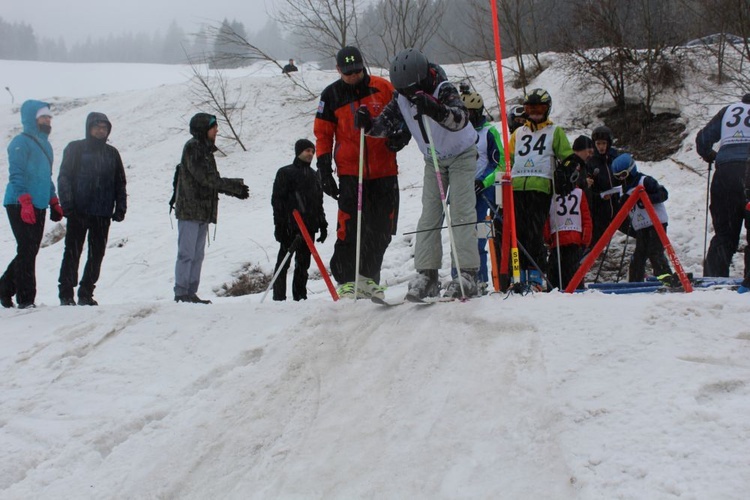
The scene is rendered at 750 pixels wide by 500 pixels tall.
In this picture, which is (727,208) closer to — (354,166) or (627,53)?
(354,166)

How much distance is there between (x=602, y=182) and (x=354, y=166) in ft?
11.1

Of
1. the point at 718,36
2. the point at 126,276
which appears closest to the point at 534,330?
the point at 126,276

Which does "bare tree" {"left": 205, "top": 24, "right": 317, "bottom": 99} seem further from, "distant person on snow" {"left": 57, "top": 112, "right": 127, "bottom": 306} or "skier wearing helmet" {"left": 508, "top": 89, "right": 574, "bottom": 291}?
"skier wearing helmet" {"left": 508, "top": 89, "right": 574, "bottom": 291}

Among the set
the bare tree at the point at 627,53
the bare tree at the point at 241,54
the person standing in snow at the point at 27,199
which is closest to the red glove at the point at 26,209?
the person standing in snow at the point at 27,199

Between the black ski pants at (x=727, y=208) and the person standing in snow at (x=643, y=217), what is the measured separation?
0.72 meters

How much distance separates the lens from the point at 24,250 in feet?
19.7

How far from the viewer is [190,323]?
476 cm

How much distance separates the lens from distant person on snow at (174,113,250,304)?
6.11 m

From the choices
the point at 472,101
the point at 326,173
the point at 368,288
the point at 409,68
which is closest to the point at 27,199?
the point at 326,173

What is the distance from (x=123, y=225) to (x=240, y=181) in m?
12.1

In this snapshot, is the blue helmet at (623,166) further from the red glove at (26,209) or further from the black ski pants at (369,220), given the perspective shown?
the red glove at (26,209)

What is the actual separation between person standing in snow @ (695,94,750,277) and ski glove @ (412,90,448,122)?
3.18 metres

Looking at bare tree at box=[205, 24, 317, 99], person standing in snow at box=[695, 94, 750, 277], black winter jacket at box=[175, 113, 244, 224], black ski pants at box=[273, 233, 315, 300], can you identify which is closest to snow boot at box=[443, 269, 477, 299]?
black ski pants at box=[273, 233, 315, 300]

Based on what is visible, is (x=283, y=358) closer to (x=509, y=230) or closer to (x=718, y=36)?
(x=509, y=230)
